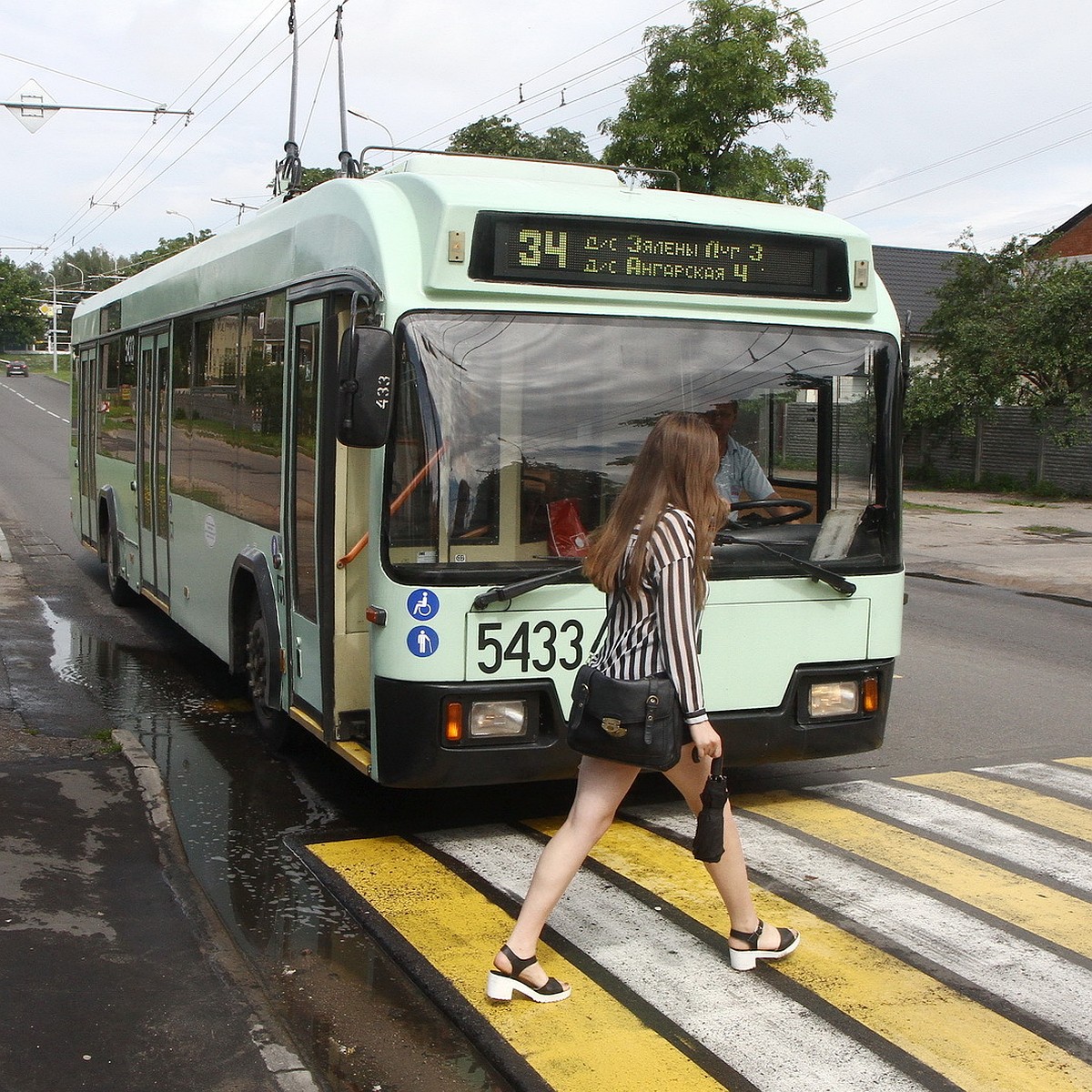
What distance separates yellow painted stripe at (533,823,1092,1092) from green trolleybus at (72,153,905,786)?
86cm

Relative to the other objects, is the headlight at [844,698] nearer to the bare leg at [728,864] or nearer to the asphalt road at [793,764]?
the asphalt road at [793,764]

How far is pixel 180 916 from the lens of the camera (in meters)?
4.97

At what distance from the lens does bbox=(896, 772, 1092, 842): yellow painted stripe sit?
623 centimetres

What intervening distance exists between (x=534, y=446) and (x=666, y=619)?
5.12ft

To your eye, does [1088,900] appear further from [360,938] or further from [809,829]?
[360,938]

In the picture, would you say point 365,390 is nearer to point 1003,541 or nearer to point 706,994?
point 706,994

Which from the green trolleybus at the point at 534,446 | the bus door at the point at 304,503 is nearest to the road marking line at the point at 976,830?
the green trolleybus at the point at 534,446

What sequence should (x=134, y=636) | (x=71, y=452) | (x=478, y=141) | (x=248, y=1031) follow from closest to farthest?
(x=248, y=1031) → (x=134, y=636) → (x=71, y=452) → (x=478, y=141)

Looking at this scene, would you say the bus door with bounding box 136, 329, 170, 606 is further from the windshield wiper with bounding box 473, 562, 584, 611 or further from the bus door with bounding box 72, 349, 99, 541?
the windshield wiper with bounding box 473, 562, 584, 611

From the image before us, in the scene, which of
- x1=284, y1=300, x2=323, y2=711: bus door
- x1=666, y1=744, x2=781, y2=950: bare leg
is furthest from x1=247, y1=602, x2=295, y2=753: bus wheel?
x1=666, y1=744, x2=781, y2=950: bare leg

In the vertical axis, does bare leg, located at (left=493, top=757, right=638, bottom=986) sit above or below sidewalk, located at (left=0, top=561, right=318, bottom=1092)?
above

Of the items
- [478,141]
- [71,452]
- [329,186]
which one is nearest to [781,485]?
[329,186]

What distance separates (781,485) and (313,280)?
7.66 ft

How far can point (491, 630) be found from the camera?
5.40m
